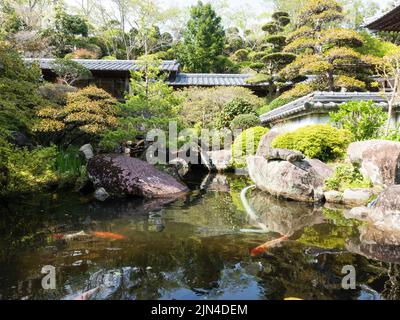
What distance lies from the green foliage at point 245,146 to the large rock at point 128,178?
5547 mm

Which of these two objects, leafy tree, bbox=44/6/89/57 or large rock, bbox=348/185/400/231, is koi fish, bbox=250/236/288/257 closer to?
large rock, bbox=348/185/400/231

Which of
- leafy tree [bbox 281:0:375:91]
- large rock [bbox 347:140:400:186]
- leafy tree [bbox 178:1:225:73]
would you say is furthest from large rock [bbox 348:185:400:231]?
leafy tree [bbox 178:1:225:73]

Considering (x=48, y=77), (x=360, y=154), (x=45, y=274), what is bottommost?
(x=45, y=274)

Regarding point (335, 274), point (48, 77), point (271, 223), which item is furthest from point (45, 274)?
point (48, 77)

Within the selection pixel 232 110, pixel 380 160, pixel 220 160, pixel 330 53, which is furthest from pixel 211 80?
pixel 380 160

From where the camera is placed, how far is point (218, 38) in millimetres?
30828

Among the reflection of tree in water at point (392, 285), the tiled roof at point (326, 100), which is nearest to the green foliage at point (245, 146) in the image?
the tiled roof at point (326, 100)

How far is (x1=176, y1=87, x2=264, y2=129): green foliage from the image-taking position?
1800cm

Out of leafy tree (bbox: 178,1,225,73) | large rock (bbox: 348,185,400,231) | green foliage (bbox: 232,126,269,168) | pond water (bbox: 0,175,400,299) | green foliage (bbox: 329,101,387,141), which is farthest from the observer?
leafy tree (bbox: 178,1,225,73)

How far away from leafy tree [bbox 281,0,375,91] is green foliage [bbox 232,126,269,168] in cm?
379

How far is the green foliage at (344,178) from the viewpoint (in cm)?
842

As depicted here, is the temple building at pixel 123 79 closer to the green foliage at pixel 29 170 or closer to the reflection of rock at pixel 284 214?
the green foliage at pixel 29 170

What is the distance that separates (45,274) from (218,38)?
30.3 m

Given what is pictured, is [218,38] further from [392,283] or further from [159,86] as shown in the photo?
[392,283]
